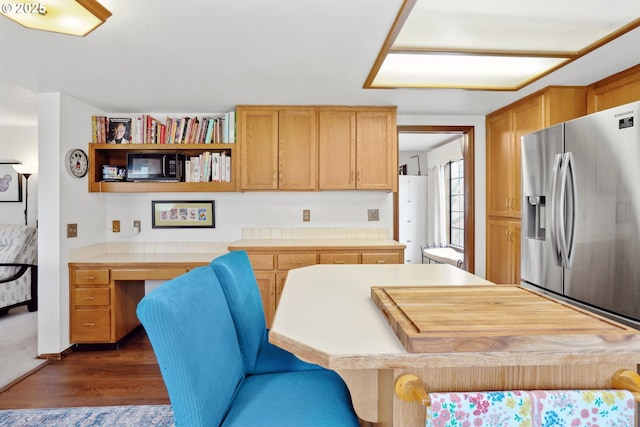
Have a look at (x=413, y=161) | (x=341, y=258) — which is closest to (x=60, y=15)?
(x=341, y=258)

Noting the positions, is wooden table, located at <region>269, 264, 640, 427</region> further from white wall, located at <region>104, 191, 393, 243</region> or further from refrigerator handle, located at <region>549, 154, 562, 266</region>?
white wall, located at <region>104, 191, 393, 243</region>

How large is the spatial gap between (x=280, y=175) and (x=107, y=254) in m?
1.93

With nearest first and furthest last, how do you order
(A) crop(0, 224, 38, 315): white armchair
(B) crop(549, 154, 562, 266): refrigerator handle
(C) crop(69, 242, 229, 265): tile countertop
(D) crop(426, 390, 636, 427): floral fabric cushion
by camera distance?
(D) crop(426, 390, 636, 427): floral fabric cushion, (B) crop(549, 154, 562, 266): refrigerator handle, (C) crop(69, 242, 229, 265): tile countertop, (A) crop(0, 224, 38, 315): white armchair

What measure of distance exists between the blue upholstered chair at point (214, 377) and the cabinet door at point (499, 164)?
9.17 ft

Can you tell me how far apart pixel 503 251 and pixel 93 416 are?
3554mm

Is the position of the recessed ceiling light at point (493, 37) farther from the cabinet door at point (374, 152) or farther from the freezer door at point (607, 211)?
the cabinet door at point (374, 152)

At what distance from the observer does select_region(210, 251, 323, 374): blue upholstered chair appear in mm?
1263

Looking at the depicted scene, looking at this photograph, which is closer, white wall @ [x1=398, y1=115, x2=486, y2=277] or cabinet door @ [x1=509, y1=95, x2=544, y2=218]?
cabinet door @ [x1=509, y1=95, x2=544, y2=218]

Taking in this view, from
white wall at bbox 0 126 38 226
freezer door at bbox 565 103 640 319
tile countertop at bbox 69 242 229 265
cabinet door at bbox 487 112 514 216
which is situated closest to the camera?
freezer door at bbox 565 103 640 319

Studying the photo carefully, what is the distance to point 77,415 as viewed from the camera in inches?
81.7

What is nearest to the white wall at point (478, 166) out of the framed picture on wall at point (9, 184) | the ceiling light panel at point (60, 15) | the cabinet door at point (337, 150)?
the cabinet door at point (337, 150)

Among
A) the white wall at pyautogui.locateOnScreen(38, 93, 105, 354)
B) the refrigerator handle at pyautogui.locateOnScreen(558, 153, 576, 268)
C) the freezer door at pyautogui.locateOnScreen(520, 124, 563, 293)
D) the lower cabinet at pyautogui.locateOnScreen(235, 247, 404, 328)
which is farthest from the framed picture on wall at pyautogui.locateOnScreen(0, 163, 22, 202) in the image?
the refrigerator handle at pyautogui.locateOnScreen(558, 153, 576, 268)

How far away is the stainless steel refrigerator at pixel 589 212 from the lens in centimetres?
168

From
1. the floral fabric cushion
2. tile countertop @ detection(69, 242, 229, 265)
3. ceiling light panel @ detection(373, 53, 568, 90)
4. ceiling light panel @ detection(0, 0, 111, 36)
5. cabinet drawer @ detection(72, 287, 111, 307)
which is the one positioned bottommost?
cabinet drawer @ detection(72, 287, 111, 307)
